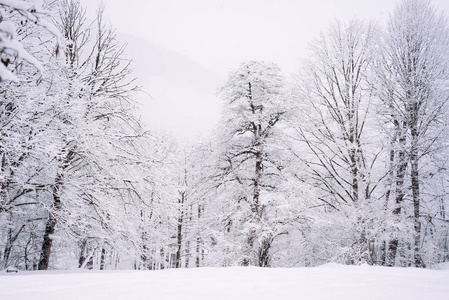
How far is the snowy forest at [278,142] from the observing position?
587cm

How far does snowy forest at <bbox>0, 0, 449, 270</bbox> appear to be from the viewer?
19.2ft

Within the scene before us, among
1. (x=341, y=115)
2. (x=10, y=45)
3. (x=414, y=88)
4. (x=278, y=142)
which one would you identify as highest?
(x=414, y=88)

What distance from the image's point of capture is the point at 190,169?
19.0 meters

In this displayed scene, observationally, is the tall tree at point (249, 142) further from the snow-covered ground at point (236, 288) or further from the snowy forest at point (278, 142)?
the snow-covered ground at point (236, 288)

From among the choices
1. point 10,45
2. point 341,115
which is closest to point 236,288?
point 10,45

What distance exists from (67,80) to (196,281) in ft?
18.1

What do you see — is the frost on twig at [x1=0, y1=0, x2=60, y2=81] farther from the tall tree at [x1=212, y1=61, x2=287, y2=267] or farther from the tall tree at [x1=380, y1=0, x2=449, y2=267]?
the tall tree at [x1=212, y1=61, x2=287, y2=267]

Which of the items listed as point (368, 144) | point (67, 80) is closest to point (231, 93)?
point (368, 144)

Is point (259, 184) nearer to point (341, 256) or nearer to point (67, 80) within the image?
point (341, 256)

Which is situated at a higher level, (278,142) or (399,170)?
(278,142)

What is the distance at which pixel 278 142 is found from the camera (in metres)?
9.87

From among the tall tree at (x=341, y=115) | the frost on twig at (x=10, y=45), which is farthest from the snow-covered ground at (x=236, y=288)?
the tall tree at (x=341, y=115)

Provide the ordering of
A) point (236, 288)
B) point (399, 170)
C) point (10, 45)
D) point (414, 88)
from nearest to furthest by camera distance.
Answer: point (10, 45), point (236, 288), point (414, 88), point (399, 170)

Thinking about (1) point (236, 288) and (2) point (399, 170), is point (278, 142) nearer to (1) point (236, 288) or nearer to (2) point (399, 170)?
(2) point (399, 170)
